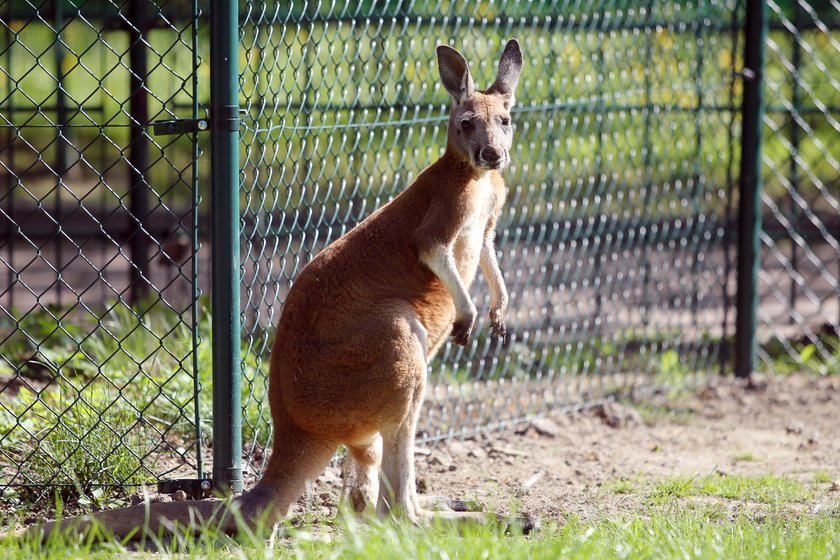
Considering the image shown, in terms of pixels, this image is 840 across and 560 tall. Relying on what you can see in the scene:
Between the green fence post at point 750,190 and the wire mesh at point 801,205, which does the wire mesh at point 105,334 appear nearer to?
the green fence post at point 750,190

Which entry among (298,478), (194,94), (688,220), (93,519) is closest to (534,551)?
(298,478)

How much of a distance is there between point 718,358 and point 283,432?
12.2ft

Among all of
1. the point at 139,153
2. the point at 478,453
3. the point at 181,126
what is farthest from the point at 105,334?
the point at 181,126

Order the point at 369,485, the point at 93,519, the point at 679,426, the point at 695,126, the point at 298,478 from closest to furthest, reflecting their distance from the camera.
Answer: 1. the point at 93,519
2. the point at 298,478
3. the point at 369,485
4. the point at 679,426
5. the point at 695,126

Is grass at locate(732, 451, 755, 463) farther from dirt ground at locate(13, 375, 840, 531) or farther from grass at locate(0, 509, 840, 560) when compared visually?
grass at locate(0, 509, 840, 560)

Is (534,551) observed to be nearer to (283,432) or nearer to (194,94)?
(283,432)

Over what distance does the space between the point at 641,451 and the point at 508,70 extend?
2173mm

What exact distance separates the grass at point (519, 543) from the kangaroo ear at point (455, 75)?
1.50 metres

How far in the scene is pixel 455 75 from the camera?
3.83m

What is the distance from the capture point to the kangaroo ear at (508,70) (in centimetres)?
→ 392

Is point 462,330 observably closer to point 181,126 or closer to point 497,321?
point 497,321

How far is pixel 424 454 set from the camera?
4855 millimetres

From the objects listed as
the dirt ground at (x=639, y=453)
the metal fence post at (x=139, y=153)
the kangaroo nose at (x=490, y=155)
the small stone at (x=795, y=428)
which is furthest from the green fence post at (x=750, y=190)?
the metal fence post at (x=139, y=153)

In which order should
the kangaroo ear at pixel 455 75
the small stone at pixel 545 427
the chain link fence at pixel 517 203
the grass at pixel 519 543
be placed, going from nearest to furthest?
the grass at pixel 519 543 < the kangaroo ear at pixel 455 75 < the chain link fence at pixel 517 203 < the small stone at pixel 545 427
